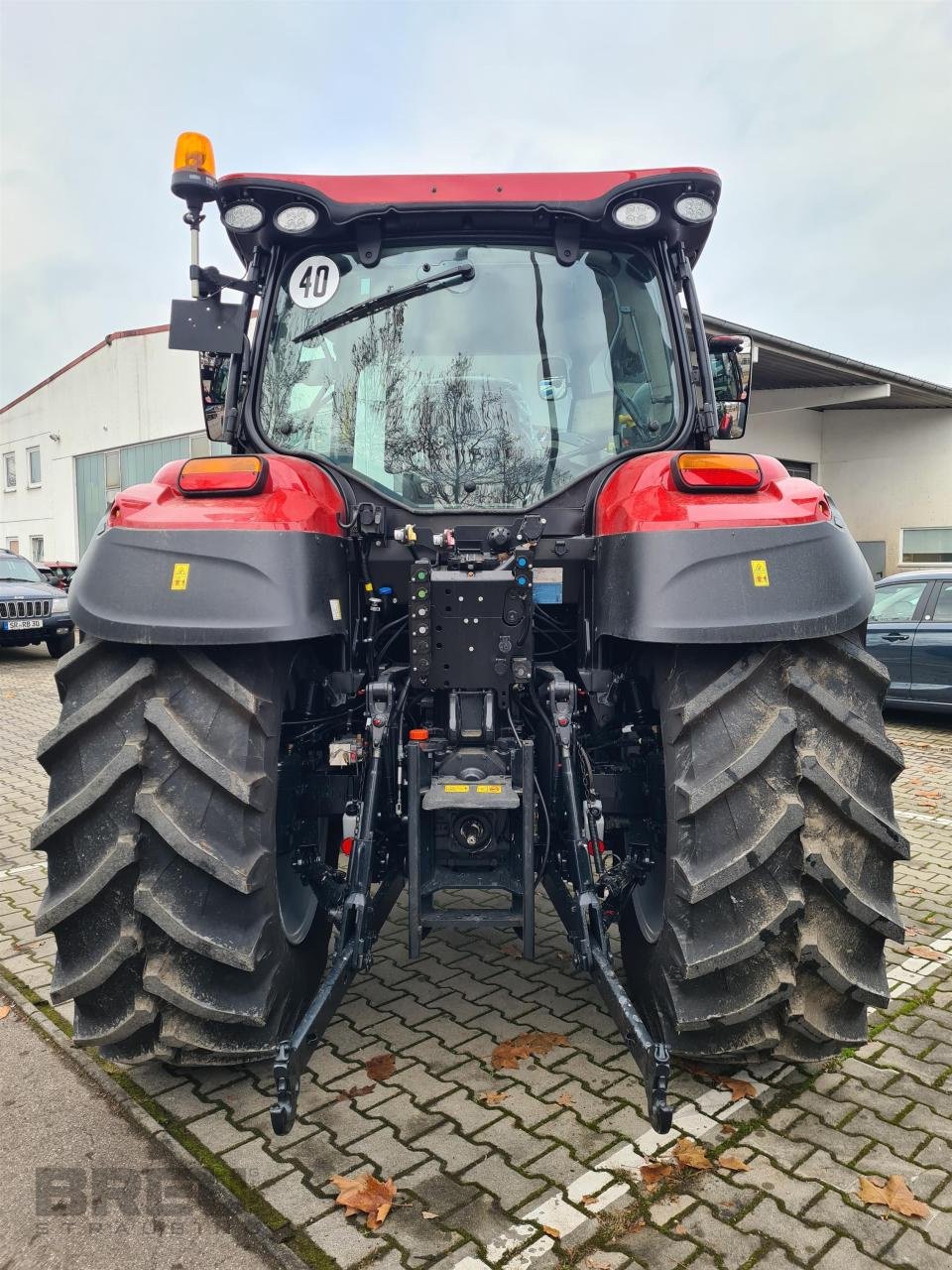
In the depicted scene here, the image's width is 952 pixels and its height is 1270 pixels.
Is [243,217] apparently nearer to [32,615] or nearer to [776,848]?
[776,848]

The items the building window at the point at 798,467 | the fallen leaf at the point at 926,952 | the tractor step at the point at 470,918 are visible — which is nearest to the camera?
the tractor step at the point at 470,918

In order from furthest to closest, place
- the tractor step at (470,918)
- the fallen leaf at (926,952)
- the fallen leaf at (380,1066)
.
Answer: the fallen leaf at (926,952) < the fallen leaf at (380,1066) < the tractor step at (470,918)

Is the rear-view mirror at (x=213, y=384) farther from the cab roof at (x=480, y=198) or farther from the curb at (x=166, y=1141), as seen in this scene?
the curb at (x=166, y=1141)

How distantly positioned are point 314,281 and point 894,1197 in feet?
10.8

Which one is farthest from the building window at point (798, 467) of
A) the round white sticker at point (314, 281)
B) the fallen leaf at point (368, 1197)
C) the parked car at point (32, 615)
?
the fallen leaf at point (368, 1197)

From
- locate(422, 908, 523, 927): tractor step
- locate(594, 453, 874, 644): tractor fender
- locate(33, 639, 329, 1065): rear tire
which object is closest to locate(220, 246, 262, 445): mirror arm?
locate(33, 639, 329, 1065): rear tire

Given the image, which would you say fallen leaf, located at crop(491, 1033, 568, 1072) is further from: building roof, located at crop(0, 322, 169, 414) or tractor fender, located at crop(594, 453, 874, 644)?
building roof, located at crop(0, 322, 169, 414)

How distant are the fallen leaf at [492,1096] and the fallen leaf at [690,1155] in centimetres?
53

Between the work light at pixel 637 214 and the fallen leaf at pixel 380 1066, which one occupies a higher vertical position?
the work light at pixel 637 214

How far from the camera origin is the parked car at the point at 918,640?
870 cm

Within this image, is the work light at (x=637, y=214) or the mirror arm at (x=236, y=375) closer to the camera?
the work light at (x=637, y=214)

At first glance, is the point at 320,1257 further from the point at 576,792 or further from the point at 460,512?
the point at 460,512

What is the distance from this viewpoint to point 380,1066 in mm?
3039

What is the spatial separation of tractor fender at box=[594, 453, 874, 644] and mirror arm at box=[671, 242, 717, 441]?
81cm
